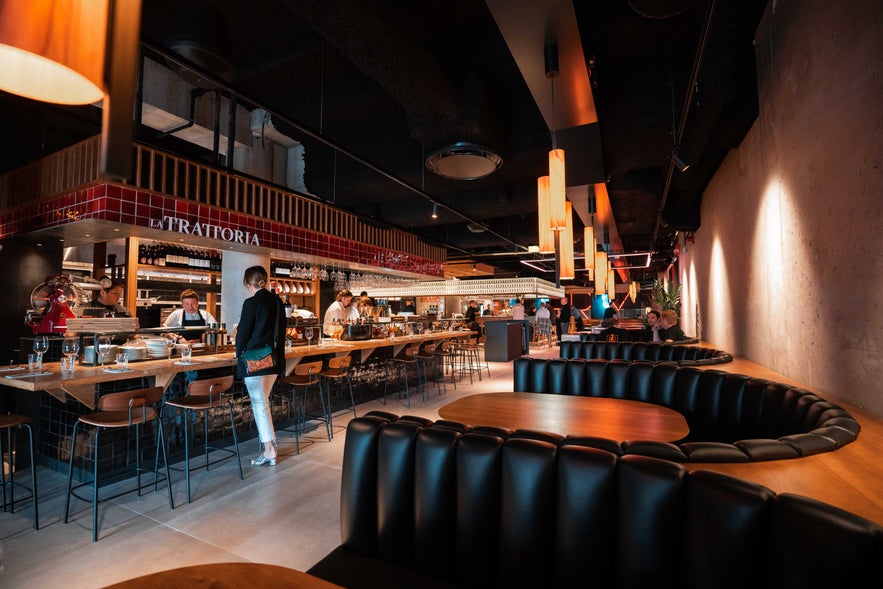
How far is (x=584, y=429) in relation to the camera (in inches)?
86.0

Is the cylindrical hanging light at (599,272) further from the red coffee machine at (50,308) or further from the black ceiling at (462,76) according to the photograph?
the red coffee machine at (50,308)

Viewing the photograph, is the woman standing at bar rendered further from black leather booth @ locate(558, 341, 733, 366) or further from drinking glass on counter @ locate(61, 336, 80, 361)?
black leather booth @ locate(558, 341, 733, 366)

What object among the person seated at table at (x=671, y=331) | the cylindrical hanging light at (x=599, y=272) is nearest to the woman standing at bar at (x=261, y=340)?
the person seated at table at (x=671, y=331)

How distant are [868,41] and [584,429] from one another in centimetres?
242

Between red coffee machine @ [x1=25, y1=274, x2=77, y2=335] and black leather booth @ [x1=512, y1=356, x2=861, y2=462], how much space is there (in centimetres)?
452

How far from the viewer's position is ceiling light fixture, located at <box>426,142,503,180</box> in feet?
13.6

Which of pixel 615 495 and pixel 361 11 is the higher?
pixel 361 11

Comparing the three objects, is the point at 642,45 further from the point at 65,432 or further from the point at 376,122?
the point at 65,432

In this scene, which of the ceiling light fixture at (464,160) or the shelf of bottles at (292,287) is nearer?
the ceiling light fixture at (464,160)

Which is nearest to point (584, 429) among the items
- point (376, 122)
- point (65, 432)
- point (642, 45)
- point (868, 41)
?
point (868, 41)

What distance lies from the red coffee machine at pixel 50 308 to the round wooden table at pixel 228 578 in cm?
430

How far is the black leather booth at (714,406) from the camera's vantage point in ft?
4.79

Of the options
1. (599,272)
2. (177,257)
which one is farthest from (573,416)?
(177,257)

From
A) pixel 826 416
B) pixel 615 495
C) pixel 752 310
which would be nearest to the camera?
pixel 615 495
